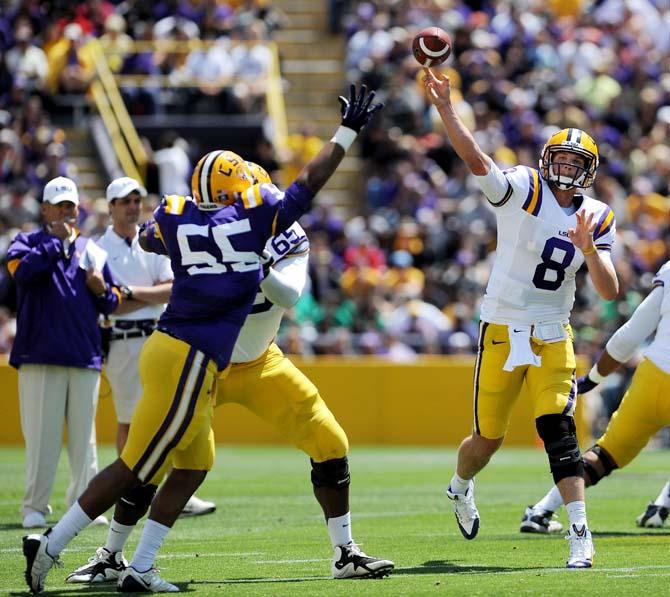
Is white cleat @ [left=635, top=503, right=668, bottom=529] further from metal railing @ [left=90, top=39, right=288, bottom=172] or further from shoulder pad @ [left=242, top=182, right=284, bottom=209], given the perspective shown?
metal railing @ [left=90, top=39, right=288, bottom=172]

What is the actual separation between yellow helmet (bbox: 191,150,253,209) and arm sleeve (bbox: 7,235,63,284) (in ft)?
9.25

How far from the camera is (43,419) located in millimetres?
9281

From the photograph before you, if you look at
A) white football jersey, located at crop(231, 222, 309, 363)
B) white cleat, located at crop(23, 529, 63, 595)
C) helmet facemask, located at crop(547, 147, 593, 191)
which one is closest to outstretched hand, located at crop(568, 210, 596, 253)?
helmet facemask, located at crop(547, 147, 593, 191)

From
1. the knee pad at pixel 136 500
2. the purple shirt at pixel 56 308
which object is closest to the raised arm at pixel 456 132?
the knee pad at pixel 136 500

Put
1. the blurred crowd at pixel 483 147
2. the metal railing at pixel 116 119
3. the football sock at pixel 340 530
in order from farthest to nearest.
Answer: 1. the metal railing at pixel 116 119
2. the blurred crowd at pixel 483 147
3. the football sock at pixel 340 530

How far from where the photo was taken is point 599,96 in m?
23.1

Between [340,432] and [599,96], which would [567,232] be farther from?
[599,96]

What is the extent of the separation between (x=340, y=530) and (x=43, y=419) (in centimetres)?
308

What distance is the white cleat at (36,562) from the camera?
20.3 ft

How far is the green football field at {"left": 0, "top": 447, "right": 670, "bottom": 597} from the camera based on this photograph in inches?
255

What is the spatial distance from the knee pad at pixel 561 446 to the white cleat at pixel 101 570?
87.3 inches

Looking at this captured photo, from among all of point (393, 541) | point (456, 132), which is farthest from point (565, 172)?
point (393, 541)

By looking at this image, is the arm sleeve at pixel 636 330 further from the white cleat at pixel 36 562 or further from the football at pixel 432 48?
the white cleat at pixel 36 562

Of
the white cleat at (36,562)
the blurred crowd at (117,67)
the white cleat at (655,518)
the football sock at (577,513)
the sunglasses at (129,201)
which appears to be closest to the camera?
the white cleat at (36,562)
